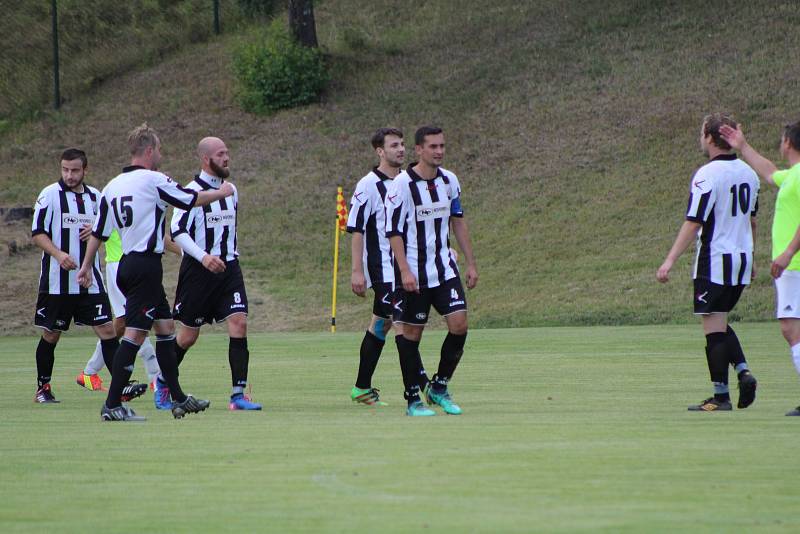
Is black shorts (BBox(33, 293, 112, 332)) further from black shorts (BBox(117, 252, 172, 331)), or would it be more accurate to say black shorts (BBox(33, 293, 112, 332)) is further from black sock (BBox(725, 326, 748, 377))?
black sock (BBox(725, 326, 748, 377))

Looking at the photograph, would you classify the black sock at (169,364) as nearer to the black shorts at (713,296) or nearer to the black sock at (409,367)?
the black sock at (409,367)

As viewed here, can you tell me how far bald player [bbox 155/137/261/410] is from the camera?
1156 centimetres

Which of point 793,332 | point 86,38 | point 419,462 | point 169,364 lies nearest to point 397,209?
point 169,364

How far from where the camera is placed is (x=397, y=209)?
34.8 feet

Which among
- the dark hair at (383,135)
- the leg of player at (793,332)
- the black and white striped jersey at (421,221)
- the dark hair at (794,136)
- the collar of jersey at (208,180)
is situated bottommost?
the leg of player at (793,332)

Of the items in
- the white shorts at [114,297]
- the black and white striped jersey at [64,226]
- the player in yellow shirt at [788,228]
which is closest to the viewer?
the player in yellow shirt at [788,228]

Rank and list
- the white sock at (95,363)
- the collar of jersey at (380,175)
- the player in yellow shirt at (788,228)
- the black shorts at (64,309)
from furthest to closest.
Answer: the white sock at (95,363) < the black shorts at (64,309) < the collar of jersey at (380,175) < the player in yellow shirt at (788,228)

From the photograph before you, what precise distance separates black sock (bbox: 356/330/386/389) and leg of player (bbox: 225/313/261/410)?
3.00 ft

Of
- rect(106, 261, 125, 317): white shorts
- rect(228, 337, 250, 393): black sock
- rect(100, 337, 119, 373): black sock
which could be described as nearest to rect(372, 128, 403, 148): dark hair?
rect(228, 337, 250, 393): black sock

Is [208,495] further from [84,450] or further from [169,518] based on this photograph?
[84,450]

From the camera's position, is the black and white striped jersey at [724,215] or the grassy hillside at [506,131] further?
the grassy hillside at [506,131]

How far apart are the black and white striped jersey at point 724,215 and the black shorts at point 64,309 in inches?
221

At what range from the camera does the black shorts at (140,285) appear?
10.5 m

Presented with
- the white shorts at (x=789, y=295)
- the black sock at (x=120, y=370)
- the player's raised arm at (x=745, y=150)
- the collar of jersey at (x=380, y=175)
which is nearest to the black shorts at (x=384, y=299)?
the collar of jersey at (x=380, y=175)
